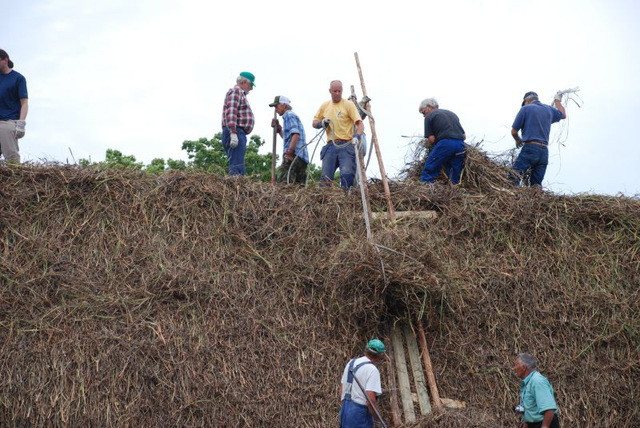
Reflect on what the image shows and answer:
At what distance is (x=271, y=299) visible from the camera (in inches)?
341

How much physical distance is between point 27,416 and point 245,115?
17.7 feet

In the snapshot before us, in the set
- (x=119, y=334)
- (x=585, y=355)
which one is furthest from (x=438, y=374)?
(x=119, y=334)

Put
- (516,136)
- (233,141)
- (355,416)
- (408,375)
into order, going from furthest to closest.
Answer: (516,136) → (233,141) → (408,375) → (355,416)

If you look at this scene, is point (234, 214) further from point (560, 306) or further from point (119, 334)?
point (560, 306)

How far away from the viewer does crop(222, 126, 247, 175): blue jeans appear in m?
10.9

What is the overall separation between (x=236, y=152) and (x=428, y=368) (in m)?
4.52

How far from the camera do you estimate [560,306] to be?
9.33 meters

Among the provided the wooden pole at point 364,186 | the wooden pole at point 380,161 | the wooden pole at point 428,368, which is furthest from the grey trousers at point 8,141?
the wooden pole at point 428,368

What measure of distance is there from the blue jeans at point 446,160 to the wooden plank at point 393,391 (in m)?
3.41

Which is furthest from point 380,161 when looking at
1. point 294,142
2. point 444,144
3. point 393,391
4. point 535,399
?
point 535,399

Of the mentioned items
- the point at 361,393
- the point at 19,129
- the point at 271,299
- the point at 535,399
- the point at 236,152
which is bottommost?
the point at 535,399

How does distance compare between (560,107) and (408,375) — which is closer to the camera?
(408,375)

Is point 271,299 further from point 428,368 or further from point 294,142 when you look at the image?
point 294,142

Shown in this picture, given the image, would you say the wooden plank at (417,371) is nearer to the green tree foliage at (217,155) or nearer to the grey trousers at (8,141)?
the grey trousers at (8,141)
